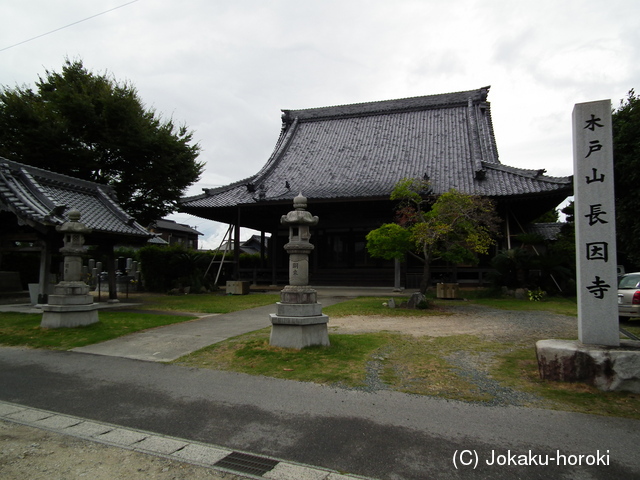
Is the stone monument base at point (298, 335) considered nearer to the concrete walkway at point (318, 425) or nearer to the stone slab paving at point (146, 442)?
the concrete walkway at point (318, 425)

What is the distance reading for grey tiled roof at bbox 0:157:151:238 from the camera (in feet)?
35.0

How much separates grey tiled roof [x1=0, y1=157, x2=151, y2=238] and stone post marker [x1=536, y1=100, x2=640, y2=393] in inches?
484

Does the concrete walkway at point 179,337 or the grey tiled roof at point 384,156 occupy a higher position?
the grey tiled roof at point 384,156

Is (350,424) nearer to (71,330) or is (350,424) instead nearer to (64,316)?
(71,330)

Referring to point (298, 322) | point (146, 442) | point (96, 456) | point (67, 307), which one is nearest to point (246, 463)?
point (146, 442)

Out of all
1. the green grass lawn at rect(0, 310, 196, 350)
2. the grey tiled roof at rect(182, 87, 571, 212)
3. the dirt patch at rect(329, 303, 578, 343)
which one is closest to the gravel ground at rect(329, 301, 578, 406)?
the dirt patch at rect(329, 303, 578, 343)

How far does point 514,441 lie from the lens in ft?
11.2

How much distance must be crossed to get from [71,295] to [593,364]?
1000 cm

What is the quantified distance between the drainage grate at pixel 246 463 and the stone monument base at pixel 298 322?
3.13m

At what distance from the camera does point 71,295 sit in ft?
28.4

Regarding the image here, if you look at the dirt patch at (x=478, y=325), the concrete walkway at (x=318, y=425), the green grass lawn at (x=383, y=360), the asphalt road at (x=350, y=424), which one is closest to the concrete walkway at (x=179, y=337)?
the green grass lawn at (x=383, y=360)

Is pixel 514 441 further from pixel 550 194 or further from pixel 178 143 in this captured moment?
pixel 178 143

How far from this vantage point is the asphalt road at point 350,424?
309cm

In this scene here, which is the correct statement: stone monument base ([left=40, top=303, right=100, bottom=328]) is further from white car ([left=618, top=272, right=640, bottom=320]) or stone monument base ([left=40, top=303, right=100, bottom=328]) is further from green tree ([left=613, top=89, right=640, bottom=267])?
green tree ([left=613, top=89, right=640, bottom=267])
